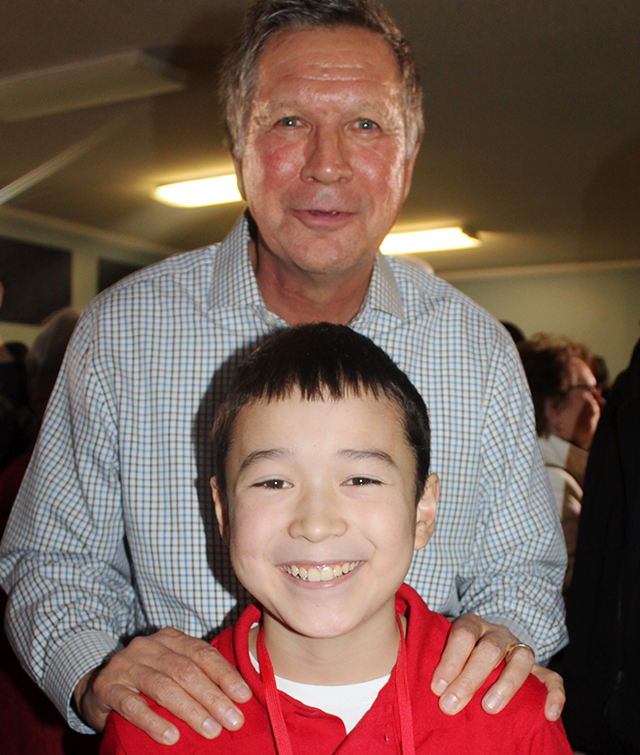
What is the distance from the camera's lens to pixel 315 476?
2.97 ft

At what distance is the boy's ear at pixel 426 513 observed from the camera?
104cm

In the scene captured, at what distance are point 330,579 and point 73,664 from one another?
0.48 m

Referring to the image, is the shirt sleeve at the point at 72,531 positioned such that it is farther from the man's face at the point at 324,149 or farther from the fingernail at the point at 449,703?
the fingernail at the point at 449,703

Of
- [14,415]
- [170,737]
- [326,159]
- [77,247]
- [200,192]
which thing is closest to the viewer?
[170,737]

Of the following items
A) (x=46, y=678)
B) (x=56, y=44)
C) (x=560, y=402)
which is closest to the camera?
(x=46, y=678)

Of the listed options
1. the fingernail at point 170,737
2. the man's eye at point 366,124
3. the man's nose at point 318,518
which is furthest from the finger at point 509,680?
the man's eye at point 366,124

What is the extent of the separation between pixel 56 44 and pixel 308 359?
2761mm

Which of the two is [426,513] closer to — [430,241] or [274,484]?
[274,484]

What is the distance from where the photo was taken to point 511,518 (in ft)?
4.22

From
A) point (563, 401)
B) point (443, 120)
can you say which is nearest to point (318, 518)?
point (563, 401)

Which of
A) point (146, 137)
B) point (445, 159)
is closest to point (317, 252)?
point (146, 137)

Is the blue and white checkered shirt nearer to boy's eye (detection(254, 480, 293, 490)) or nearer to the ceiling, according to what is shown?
boy's eye (detection(254, 480, 293, 490))

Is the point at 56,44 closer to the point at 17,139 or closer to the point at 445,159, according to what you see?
the point at 17,139

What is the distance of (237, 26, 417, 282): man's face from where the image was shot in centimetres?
120
